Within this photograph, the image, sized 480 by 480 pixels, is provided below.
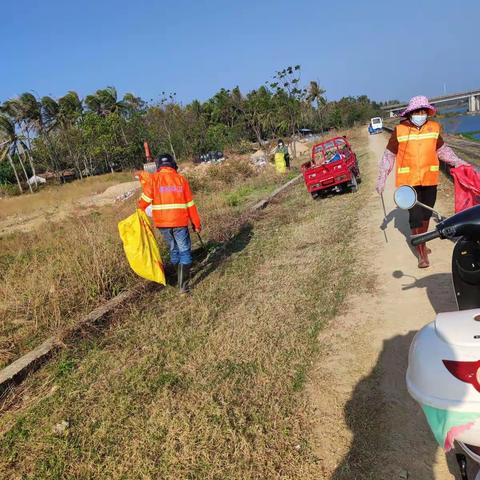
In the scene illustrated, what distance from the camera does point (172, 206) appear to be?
571 centimetres

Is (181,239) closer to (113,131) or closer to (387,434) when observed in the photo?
(387,434)

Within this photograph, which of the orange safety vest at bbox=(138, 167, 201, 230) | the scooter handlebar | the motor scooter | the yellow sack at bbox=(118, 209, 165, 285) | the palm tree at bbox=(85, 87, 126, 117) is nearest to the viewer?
the motor scooter

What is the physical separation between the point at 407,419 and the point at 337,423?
0.46 metres

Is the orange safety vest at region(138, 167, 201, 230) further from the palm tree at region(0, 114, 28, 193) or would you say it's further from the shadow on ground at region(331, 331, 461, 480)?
the palm tree at region(0, 114, 28, 193)

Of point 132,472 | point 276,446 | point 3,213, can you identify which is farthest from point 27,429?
point 3,213

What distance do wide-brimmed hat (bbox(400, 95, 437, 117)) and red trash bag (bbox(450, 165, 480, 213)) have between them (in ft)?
4.26

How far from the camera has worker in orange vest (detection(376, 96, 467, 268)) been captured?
4826 millimetres

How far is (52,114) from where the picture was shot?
177 ft

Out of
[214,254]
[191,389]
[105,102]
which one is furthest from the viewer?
[105,102]

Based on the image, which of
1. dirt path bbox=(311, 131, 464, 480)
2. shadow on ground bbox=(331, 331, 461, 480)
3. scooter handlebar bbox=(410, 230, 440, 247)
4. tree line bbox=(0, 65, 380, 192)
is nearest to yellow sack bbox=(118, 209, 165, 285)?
dirt path bbox=(311, 131, 464, 480)

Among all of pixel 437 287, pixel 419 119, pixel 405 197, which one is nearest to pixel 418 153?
pixel 419 119

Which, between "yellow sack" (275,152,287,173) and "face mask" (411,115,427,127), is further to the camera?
"yellow sack" (275,152,287,173)

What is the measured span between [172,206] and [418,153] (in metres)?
3.12

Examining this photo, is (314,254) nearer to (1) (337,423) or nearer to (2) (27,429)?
(1) (337,423)
